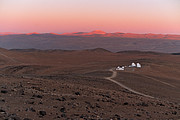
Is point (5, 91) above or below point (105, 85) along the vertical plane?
above

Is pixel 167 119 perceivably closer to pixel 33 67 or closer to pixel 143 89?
pixel 143 89

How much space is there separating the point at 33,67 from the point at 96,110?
2904 cm

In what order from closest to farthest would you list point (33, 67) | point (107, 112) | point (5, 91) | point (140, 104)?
point (107, 112)
point (5, 91)
point (140, 104)
point (33, 67)

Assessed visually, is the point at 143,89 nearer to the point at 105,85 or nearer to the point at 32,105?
the point at 105,85

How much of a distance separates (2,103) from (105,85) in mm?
10923

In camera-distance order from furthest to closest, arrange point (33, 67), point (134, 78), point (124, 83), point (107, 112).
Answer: point (33, 67) → point (134, 78) → point (124, 83) → point (107, 112)

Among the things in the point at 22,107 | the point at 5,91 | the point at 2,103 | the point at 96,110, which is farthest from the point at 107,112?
the point at 5,91

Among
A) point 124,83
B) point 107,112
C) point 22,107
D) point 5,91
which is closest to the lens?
point 22,107

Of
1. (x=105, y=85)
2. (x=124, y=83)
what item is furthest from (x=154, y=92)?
(x=105, y=85)

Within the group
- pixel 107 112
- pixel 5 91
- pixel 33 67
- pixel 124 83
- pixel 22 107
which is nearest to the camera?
pixel 22 107

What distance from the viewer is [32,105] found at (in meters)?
8.10

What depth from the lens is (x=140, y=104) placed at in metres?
11.2

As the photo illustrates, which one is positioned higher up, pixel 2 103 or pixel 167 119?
pixel 2 103

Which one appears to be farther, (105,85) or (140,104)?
(105,85)
